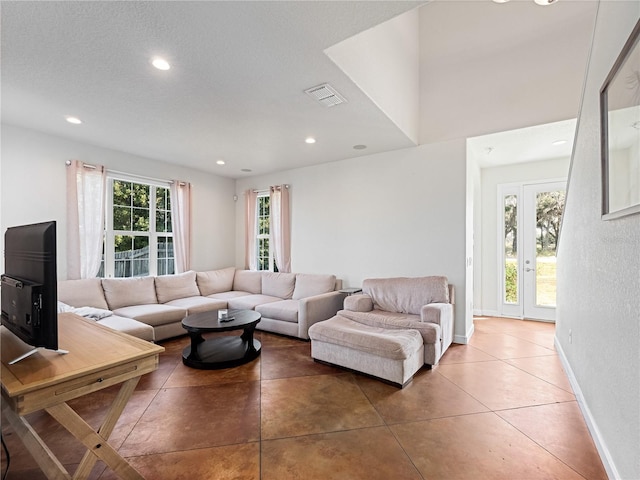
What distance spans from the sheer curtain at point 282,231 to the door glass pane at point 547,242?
4.19 meters

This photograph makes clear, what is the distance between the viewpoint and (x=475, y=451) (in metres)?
1.78

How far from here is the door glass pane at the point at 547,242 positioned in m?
4.71

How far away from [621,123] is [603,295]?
0.98m

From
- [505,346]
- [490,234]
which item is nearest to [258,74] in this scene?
[505,346]

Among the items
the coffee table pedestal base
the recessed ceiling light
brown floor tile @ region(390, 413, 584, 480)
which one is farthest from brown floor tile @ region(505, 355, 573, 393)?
the recessed ceiling light

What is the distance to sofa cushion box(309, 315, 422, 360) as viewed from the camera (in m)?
2.55

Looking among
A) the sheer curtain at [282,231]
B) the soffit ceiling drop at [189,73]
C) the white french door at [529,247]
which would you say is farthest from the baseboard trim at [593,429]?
the sheer curtain at [282,231]

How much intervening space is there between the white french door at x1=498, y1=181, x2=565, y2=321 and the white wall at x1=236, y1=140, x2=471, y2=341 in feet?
6.06

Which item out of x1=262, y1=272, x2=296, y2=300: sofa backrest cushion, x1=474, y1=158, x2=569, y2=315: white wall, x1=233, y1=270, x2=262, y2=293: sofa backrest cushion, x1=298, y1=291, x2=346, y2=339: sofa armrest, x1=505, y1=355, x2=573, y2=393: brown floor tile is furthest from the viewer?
x1=233, y1=270, x2=262, y2=293: sofa backrest cushion

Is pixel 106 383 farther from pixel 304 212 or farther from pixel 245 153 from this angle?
pixel 304 212

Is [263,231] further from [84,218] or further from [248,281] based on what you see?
[84,218]

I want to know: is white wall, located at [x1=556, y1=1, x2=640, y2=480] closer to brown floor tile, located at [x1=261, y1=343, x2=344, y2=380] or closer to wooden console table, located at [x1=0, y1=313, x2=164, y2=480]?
brown floor tile, located at [x1=261, y1=343, x2=344, y2=380]

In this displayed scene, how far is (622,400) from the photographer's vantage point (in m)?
1.41

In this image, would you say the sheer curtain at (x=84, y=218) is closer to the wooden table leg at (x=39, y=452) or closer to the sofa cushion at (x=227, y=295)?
the sofa cushion at (x=227, y=295)
